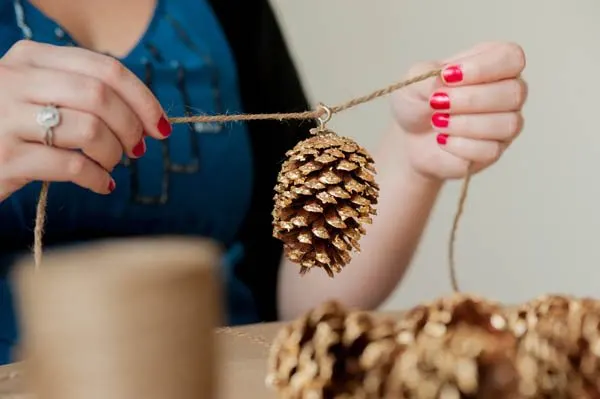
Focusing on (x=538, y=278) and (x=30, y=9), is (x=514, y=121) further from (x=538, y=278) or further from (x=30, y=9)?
(x=538, y=278)

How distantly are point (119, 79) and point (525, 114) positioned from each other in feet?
2.07

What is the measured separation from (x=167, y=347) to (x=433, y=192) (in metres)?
0.40

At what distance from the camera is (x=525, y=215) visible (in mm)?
869

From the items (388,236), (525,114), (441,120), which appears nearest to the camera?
(441,120)

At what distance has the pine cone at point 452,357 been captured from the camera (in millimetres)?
195

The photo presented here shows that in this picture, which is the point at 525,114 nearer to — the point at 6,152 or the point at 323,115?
the point at 323,115

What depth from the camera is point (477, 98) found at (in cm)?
41

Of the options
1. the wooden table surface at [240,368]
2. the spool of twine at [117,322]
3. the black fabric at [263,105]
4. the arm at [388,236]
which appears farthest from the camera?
the black fabric at [263,105]

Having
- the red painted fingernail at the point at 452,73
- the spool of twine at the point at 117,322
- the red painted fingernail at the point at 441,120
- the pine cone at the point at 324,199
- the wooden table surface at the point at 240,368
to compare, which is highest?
the red painted fingernail at the point at 452,73

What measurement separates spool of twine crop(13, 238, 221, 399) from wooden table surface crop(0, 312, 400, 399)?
0.42 ft

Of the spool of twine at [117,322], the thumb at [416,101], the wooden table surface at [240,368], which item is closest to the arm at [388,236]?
the thumb at [416,101]

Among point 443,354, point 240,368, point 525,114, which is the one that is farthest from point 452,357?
point 525,114

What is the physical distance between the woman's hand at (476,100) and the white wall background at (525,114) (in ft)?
1.44

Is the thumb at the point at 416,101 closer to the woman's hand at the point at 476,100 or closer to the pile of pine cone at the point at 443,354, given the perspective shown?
the woman's hand at the point at 476,100
